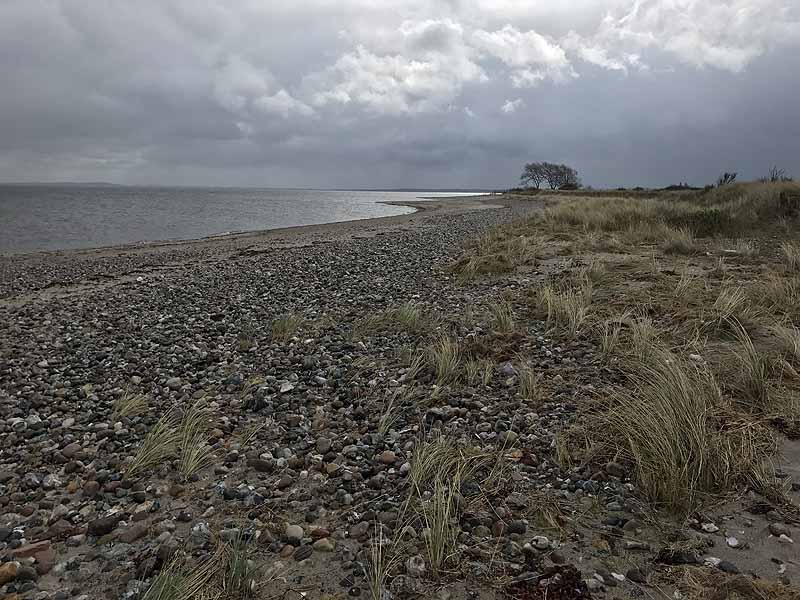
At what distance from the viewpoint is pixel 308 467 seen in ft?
12.5

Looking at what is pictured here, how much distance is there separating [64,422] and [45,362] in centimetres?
220

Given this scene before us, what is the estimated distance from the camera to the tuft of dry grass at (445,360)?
5283 millimetres

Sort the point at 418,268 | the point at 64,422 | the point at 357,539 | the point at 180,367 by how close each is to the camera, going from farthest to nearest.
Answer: the point at 418,268
the point at 180,367
the point at 64,422
the point at 357,539

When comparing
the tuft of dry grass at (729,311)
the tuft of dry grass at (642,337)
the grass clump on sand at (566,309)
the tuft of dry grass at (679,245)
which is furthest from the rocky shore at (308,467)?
the tuft of dry grass at (679,245)

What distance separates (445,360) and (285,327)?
3.00m

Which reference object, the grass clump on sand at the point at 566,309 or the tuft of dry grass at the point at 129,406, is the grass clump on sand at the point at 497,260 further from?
the tuft of dry grass at the point at 129,406

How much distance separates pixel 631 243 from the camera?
14945mm

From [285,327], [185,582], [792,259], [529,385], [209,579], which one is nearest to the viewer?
[185,582]

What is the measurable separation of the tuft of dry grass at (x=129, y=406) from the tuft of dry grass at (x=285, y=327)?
7.19 feet

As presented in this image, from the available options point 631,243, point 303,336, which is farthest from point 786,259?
point 303,336

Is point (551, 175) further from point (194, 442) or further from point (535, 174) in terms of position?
point (194, 442)

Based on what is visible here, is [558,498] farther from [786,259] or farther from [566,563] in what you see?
[786,259]

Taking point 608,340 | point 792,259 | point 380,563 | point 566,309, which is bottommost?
point 380,563

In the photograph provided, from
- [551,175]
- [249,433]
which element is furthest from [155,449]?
[551,175]
